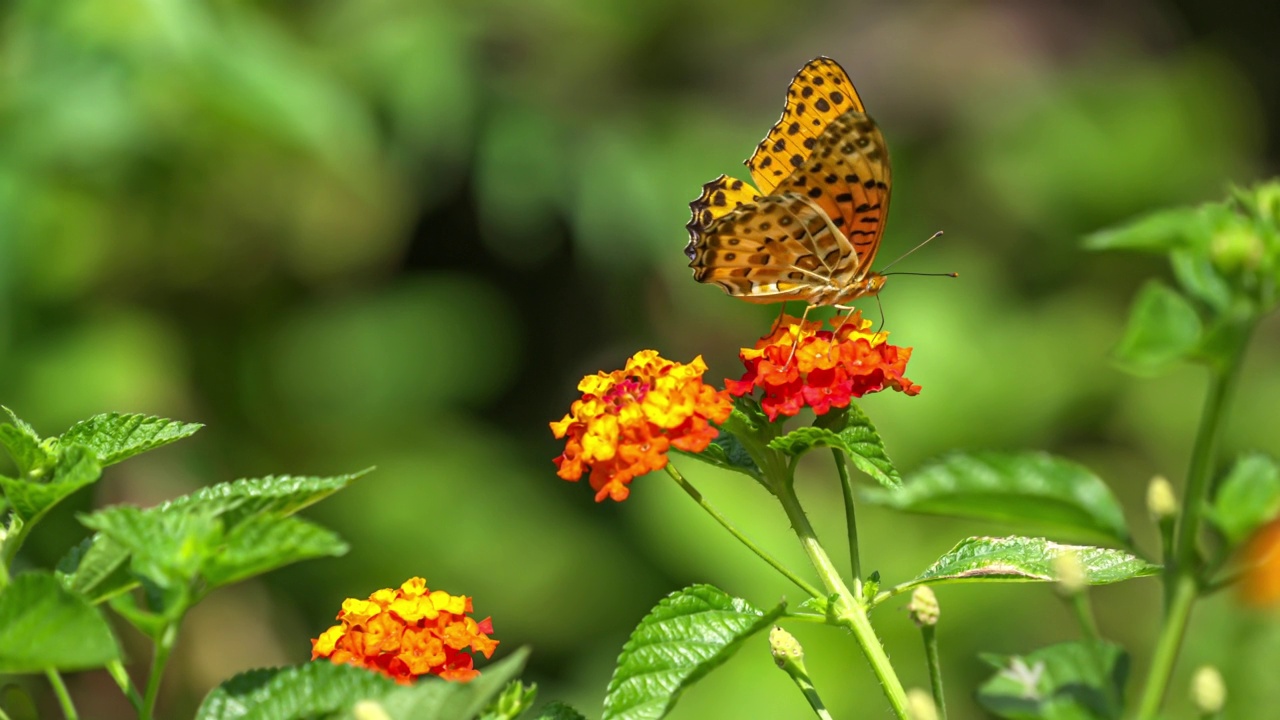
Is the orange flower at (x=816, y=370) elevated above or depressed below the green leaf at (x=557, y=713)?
above

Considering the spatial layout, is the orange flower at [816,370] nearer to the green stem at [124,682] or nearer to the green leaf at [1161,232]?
the green leaf at [1161,232]

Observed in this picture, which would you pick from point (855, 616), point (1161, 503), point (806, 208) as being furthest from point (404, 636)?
point (806, 208)

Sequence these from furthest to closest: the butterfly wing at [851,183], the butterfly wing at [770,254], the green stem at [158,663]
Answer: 1. the butterfly wing at [770,254]
2. the butterfly wing at [851,183]
3. the green stem at [158,663]

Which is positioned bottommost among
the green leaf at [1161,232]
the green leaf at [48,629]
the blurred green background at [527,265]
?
the blurred green background at [527,265]

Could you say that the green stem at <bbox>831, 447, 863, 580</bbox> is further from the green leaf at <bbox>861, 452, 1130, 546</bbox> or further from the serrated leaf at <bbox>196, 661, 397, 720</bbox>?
the serrated leaf at <bbox>196, 661, 397, 720</bbox>

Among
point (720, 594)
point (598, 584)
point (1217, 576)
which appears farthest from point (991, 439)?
point (1217, 576)

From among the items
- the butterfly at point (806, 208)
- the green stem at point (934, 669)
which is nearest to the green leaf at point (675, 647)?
the green stem at point (934, 669)
